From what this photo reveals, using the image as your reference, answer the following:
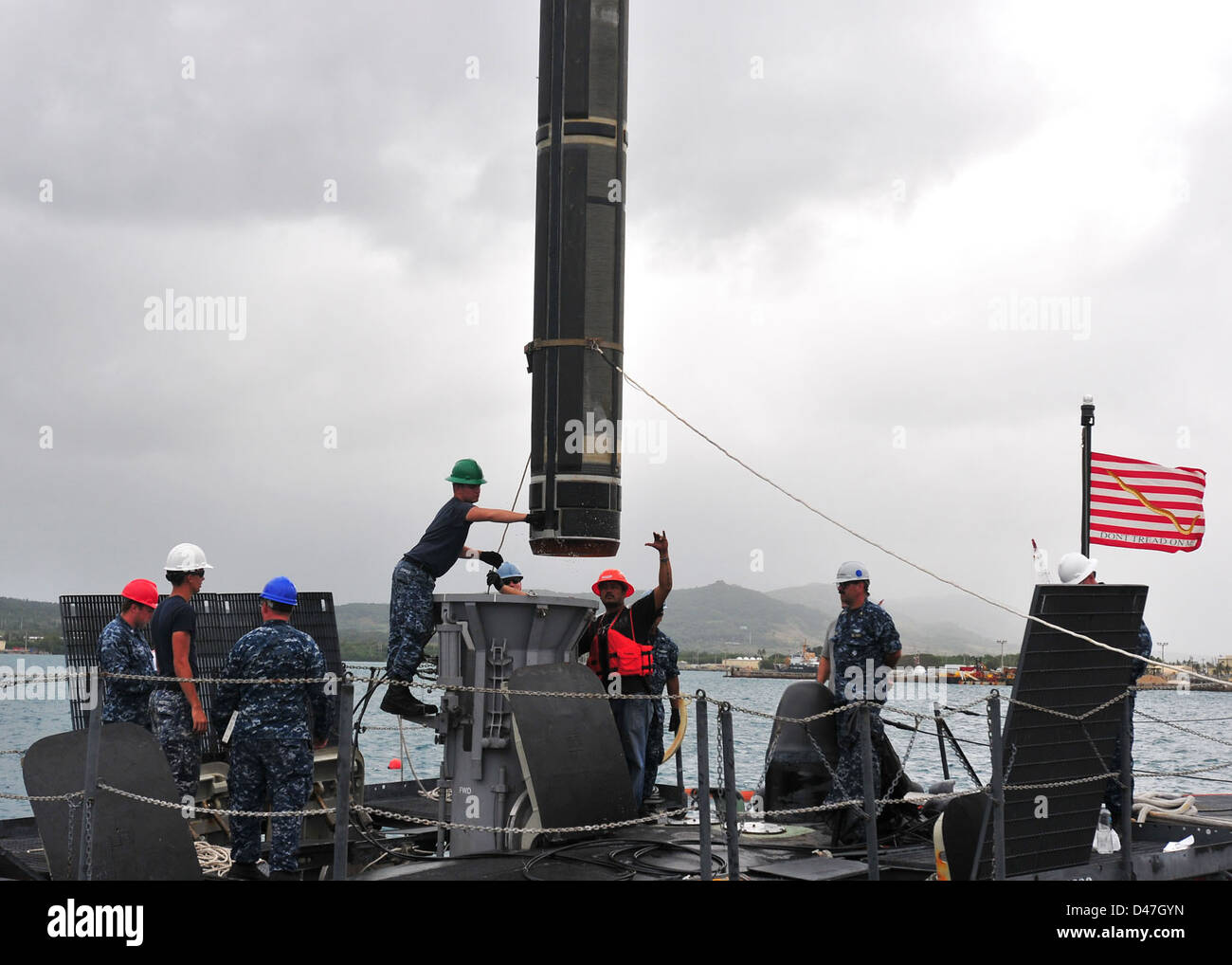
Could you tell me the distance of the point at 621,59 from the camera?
946 cm

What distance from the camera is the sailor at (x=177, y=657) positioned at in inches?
324

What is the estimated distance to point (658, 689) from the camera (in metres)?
9.71

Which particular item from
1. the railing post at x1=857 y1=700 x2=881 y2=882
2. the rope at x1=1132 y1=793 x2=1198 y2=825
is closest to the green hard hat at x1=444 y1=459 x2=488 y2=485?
the railing post at x1=857 y1=700 x2=881 y2=882

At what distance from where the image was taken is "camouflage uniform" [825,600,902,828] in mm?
8117

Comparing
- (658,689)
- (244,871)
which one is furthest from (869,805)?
(244,871)

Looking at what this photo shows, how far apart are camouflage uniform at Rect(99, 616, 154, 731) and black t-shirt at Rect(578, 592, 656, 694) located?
325 centimetres

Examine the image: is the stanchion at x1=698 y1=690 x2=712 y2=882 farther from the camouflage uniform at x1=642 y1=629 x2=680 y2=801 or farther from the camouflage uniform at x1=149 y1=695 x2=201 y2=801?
the camouflage uniform at x1=149 y1=695 x2=201 y2=801

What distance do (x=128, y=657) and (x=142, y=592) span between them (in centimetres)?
45

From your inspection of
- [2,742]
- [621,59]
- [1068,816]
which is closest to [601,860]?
[1068,816]

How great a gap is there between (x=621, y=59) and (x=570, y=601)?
448 centimetres

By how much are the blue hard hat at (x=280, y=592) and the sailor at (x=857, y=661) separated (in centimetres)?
375

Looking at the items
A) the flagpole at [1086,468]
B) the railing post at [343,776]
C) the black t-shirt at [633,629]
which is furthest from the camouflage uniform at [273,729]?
the flagpole at [1086,468]
